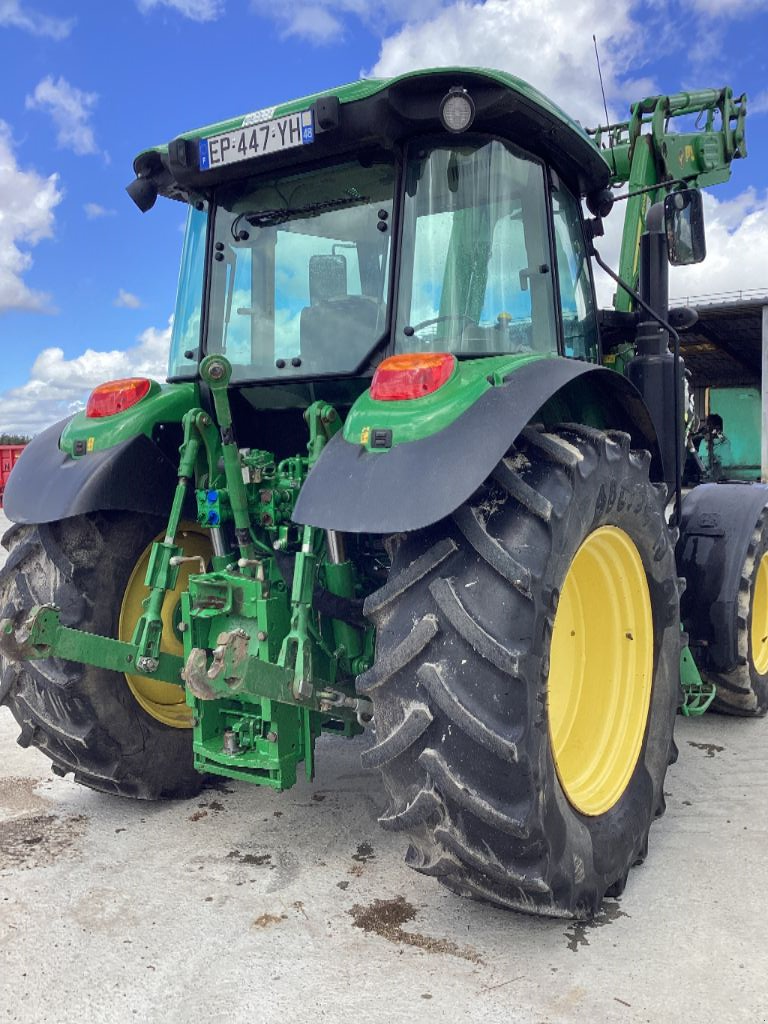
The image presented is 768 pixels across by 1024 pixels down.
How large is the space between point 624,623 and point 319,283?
156 centimetres

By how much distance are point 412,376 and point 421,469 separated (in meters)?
0.32

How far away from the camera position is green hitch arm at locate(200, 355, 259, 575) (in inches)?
107

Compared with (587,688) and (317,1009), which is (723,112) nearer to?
(587,688)

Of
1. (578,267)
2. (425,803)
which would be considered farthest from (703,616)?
(425,803)

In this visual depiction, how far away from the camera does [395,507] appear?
85.9 inches

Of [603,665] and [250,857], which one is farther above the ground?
[603,665]

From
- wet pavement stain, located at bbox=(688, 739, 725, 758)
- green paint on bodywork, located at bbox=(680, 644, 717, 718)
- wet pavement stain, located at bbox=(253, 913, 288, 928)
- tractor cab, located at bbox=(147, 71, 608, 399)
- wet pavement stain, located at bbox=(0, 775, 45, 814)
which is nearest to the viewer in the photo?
wet pavement stain, located at bbox=(253, 913, 288, 928)

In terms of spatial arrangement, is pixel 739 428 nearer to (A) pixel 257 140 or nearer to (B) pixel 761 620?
(B) pixel 761 620

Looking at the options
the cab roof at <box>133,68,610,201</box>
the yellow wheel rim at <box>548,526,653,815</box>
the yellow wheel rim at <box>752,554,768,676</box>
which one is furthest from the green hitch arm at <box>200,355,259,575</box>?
the yellow wheel rim at <box>752,554,768,676</box>

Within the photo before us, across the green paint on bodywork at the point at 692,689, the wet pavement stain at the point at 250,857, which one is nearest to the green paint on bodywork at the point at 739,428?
the green paint on bodywork at the point at 692,689

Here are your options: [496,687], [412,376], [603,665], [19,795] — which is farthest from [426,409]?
[19,795]

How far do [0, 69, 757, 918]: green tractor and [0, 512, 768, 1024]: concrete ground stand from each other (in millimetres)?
171

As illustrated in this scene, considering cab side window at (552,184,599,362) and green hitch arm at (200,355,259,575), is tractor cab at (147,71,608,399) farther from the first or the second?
green hitch arm at (200,355,259,575)

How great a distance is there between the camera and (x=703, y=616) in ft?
13.4
